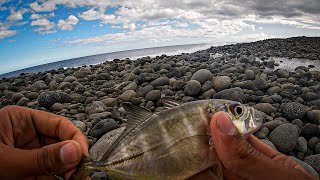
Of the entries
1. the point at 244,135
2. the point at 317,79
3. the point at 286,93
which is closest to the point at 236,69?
the point at 317,79

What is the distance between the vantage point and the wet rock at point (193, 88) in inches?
348

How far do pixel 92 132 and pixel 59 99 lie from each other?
10.1ft

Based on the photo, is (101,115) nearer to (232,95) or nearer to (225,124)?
(232,95)

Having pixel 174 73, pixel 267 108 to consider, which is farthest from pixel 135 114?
pixel 174 73

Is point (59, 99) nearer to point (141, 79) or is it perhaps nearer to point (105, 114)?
point (105, 114)

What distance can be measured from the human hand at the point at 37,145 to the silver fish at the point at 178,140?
24 cm

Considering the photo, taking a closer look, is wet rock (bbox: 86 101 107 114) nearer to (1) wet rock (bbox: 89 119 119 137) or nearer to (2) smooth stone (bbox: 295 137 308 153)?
(1) wet rock (bbox: 89 119 119 137)

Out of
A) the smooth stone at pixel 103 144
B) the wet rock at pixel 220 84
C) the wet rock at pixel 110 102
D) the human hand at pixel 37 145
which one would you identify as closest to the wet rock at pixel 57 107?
the wet rock at pixel 110 102

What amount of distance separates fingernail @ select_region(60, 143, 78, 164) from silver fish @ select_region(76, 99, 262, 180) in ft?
0.56

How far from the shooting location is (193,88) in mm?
8891

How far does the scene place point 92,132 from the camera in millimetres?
6438

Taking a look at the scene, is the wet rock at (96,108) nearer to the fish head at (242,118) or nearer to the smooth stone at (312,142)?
the smooth stone at (312,142)

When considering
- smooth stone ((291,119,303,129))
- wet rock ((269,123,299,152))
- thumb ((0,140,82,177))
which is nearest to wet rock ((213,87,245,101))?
smooth stone ((291,119,303,129))

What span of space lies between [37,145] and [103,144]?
7.13 feet
